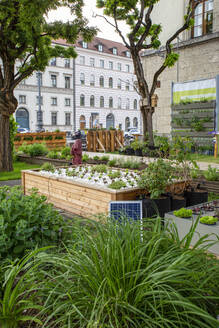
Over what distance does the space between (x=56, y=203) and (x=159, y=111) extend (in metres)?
14.4

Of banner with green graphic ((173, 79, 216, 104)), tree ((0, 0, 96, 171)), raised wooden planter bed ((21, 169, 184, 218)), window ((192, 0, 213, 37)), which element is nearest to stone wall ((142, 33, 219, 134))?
window ((192, 0, 213, 37))

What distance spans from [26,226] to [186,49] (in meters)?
17.3

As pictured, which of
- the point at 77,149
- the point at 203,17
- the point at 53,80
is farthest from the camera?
the point at 53,80

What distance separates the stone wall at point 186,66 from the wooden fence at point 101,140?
3.68 m

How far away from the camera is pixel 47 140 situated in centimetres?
1811

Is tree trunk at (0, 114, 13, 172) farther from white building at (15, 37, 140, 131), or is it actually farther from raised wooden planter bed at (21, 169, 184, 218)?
white building at (15, 37, 140, 131)

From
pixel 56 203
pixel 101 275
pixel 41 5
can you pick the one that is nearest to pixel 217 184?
pixel 56 203

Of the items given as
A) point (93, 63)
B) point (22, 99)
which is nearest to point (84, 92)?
point (93, 63)

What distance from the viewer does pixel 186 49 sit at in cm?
1792

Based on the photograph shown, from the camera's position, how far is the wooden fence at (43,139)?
1712cm

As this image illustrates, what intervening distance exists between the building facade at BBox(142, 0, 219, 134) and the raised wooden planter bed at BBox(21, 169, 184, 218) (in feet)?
41.3

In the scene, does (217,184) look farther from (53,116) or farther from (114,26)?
(53,116)

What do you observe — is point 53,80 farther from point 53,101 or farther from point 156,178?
point 156,178

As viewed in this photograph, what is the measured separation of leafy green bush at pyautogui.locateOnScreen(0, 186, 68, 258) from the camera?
2.77m
